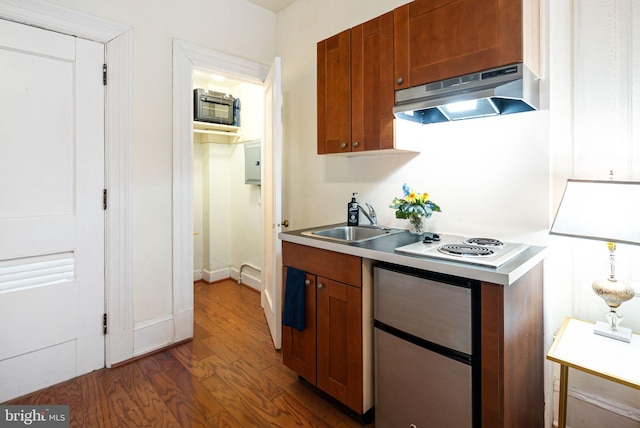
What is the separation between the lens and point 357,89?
1974 millimetres

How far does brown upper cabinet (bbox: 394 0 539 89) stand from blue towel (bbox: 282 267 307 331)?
1235mm

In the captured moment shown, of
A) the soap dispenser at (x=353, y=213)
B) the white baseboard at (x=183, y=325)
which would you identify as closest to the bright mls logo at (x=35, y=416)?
the white baseboard at (x=183, y=325)

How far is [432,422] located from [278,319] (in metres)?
1.38

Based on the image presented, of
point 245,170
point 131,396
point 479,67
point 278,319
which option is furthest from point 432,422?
point 245,170

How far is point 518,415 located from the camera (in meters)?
A: 1.34

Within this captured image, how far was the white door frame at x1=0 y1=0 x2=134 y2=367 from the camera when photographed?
223 cm

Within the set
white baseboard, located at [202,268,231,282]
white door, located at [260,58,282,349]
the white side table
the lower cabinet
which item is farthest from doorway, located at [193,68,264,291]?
the white side table

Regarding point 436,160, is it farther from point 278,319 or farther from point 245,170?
point 245,170

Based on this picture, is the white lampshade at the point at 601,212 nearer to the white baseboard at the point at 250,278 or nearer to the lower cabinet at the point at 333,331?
the lower cabinet at the point at 333,331

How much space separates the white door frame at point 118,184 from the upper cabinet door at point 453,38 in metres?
1.86

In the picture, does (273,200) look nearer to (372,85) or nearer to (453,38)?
(372,85)

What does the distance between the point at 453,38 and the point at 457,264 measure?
1.05 metres

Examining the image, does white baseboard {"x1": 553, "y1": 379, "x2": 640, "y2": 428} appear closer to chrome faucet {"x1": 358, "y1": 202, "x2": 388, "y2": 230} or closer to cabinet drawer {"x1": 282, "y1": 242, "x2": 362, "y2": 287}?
cabinet drawer {"x1": 282, "y1": 242, "x2": 362, "y2": 287}

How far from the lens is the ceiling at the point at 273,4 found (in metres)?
2.94
